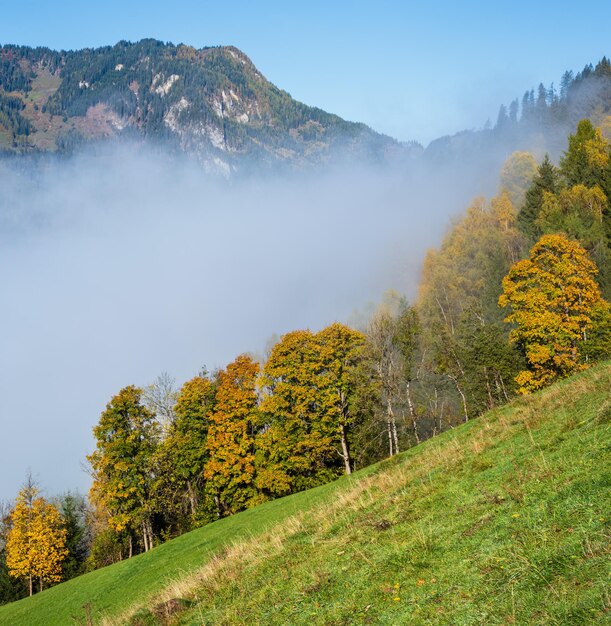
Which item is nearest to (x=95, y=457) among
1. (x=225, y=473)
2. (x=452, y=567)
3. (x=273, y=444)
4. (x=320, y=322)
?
(x=225, y=473)

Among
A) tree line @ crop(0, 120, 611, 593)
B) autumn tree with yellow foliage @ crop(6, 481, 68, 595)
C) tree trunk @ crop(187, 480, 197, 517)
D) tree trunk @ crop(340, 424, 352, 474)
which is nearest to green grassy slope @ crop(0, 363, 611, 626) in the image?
tree line @ crop(0, 120, 611, 593)

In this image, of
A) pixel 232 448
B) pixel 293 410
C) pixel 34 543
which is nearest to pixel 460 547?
pixel 293 410

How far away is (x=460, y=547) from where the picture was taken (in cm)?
957

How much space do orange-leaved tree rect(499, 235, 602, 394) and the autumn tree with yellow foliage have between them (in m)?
54.4

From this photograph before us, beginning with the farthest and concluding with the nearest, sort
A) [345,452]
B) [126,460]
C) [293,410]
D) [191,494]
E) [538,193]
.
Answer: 1. [538,193]
2. [191,494]
3. [126,460]
4. [293,410]
5. [345,452]

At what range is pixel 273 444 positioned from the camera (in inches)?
1875

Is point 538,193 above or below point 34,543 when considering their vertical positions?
above

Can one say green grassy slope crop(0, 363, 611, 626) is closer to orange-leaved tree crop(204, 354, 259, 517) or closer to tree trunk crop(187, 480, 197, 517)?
orange-leaved tree crop(204, 354, 259, 517)

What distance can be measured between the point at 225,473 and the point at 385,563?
132 feet

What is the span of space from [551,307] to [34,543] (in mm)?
60596

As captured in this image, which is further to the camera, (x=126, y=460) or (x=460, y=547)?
(x=126, y=460)

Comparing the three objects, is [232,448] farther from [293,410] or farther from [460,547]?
[460,547]

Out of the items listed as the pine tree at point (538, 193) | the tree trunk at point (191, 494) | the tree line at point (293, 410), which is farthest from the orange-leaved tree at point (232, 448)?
the pine tree at point (538, 193)

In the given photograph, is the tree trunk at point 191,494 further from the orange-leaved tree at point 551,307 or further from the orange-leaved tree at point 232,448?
the orange-leaved tree at point 551,307
